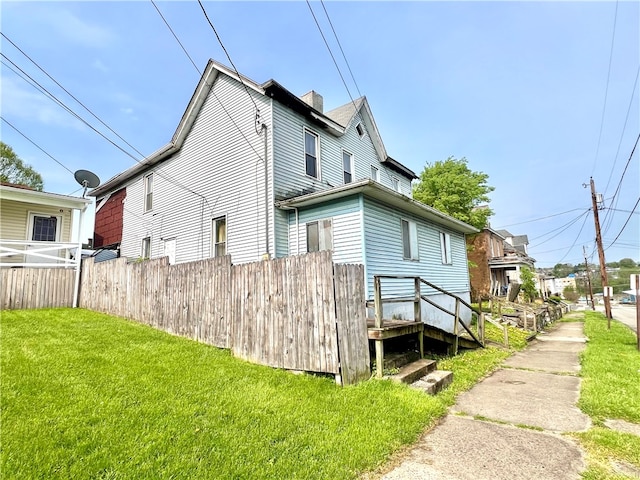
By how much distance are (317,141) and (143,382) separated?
34.7ft

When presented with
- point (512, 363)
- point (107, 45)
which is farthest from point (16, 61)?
point (512, 363)

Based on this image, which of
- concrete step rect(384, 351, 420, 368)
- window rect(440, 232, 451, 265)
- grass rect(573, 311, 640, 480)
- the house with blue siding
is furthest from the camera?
window rect(440, 232, 451, 265)

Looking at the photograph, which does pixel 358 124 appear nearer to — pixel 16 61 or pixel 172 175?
pixel 172 175

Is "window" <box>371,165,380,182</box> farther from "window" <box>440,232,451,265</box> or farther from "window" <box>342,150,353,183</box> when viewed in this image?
"window" <box>440,232,451,265</box>

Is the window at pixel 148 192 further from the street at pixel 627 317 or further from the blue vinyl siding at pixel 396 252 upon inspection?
the street at pixel 627 317

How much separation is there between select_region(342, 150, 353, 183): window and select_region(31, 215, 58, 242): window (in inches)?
518

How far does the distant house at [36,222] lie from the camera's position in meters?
12.0

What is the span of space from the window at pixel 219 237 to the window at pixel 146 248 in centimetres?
521

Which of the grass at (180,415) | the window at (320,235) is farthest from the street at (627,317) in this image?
the grass at (180,415)

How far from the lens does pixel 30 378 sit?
13.8 feet

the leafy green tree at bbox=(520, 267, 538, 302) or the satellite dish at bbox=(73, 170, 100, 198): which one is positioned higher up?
the satellite dish at bbox=(73, 170, 100, 198)

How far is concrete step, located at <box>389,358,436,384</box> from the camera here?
565 cm

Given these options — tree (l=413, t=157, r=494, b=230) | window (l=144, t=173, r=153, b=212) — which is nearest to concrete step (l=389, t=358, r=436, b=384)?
window (l=144, t=173, r=153, b=212)

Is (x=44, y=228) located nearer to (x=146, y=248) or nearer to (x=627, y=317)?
(x=146, y=248)
